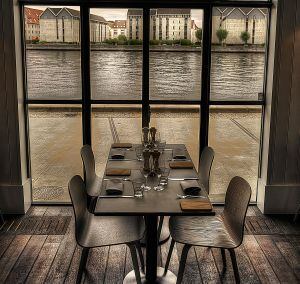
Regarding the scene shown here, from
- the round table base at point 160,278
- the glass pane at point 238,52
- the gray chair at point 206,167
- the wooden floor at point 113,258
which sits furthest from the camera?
the glass pane at point 238,52

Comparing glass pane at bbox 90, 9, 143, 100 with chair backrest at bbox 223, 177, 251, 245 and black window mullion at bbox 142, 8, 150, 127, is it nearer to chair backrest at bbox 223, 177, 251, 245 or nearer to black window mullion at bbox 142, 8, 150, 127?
black window mullion at bbox 142, 8, 150, 127

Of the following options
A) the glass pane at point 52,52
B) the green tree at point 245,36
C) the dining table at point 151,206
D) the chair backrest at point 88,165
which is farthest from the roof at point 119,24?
the dining table at point 151,206

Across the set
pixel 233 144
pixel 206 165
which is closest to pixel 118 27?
pixel 206 165

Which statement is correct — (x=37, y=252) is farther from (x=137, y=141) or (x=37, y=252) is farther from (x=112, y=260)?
(x=137, y=141)

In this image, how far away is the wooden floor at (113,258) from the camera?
3916 mm

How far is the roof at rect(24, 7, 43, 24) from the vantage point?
5.10 metres

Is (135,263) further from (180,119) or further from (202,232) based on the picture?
(180,119)

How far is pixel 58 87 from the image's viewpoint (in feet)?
17.4

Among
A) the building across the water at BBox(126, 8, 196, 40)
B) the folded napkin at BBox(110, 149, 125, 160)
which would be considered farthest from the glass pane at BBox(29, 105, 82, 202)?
the building across the water at BBox(126, 8, 196, 40)

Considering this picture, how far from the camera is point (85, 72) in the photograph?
5.20 meters

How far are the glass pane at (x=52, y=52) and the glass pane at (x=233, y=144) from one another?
1.65 m

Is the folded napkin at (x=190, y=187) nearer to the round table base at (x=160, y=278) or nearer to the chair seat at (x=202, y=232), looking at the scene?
the chair seat at (x=202, y=232)

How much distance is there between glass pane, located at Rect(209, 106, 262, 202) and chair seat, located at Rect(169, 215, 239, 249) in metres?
1.78

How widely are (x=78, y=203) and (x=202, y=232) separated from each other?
38.6 inches
